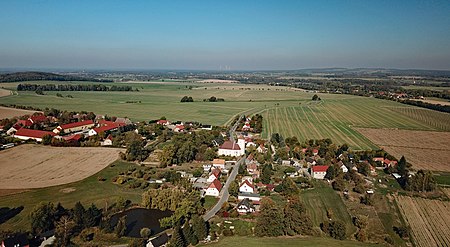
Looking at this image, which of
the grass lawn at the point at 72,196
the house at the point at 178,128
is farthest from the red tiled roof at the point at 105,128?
the grass lawn at the point at 72,196

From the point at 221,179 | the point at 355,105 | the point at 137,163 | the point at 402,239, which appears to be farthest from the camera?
the point at 355,105

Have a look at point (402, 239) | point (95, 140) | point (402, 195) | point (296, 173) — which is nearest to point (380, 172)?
point (402, 195)

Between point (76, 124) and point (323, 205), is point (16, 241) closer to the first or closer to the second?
point (323, 205)

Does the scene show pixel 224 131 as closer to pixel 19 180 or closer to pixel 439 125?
pixel 19 180

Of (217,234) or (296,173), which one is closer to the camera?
(217,234)

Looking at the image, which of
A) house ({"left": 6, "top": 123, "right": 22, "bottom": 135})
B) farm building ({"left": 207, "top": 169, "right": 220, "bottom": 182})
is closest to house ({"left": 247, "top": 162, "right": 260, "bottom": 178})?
farm building ({"left": 207, "top": 169, "right": 220, "bottom": 182})

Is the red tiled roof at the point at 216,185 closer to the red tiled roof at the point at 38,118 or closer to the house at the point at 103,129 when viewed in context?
the house at the point at 103,129

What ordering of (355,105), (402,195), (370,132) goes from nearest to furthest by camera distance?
(402,195) < (370,132) < (355,105)

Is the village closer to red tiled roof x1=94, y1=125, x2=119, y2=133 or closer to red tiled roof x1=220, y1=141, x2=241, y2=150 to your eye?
red tiled roof x1=220, y1=141, x2=241, y2=150
